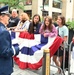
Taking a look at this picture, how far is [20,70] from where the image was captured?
25.7 ft

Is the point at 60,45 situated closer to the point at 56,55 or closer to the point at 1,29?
the point at 56,55

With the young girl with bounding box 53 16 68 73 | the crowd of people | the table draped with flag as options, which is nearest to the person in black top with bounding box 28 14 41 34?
the crowd of people

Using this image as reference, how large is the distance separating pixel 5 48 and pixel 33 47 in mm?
3753

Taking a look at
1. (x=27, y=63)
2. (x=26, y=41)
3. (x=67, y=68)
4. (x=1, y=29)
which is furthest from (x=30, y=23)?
(x=1, y=29)

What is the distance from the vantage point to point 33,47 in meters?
7.77

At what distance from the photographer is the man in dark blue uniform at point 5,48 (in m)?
4.04

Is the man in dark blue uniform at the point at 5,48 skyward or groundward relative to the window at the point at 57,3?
groundward

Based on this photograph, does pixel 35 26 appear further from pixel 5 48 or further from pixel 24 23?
pixel 5 48

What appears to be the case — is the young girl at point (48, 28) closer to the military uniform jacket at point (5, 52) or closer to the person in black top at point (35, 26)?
the person in black top at point (35, 26)

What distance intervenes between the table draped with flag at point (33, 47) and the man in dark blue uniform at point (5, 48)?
126 inches

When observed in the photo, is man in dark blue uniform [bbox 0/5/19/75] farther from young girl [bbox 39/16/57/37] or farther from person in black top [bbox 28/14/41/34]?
person in black top [bbox 28/14/41/34]

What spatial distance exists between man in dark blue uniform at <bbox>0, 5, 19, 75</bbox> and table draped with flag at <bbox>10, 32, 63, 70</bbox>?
3206 mm

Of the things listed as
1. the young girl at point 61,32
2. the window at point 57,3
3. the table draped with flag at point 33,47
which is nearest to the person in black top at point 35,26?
the table draped with flag at point 33,47

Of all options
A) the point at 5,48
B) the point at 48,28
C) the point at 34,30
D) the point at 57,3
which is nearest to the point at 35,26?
the point at 34,30
